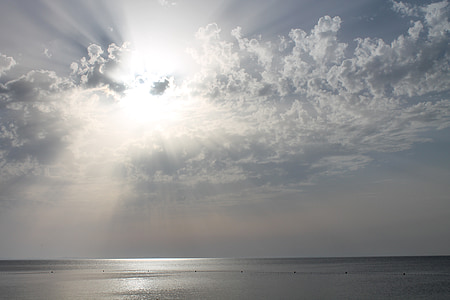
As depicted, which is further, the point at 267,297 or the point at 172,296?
the point at 172,296

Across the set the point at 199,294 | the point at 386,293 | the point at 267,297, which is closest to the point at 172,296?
the point at 199,294

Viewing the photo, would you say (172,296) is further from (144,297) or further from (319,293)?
(319,293)

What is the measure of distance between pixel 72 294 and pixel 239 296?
36.3m

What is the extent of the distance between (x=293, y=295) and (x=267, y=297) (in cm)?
588

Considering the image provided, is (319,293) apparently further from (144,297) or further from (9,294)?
(9,294)

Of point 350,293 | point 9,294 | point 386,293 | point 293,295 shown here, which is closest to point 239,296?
point 293,295

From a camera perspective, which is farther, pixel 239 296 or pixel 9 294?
pixel 9 294

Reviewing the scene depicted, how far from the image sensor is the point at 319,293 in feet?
243

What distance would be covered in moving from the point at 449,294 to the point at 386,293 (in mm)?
12042

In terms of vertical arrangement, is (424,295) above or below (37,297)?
below

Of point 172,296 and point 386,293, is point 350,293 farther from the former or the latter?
point 172,296

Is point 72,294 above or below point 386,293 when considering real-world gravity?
above

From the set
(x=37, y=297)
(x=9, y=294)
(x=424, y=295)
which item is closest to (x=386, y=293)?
(x=424, y=295)

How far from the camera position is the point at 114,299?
233 ft
